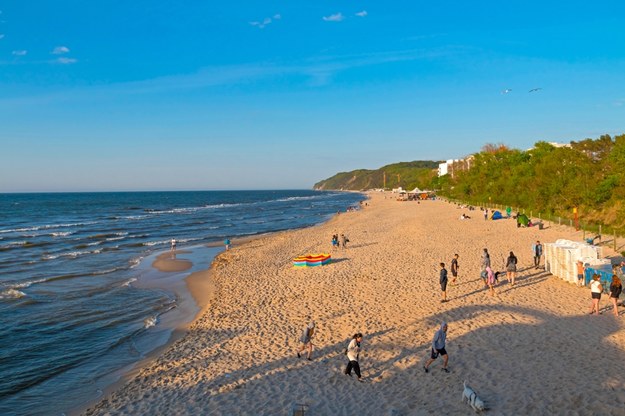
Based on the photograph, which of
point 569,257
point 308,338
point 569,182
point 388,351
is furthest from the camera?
point 569,182

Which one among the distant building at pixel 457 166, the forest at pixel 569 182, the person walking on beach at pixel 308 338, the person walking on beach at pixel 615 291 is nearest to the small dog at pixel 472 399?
the person walking on beach at pixel 308 338

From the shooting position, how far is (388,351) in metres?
11.3

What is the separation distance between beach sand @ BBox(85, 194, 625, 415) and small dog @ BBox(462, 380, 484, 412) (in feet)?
0.55

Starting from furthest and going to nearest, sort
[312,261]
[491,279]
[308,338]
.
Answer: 1. [312,261]
2. [491,279]
3. [308,338]

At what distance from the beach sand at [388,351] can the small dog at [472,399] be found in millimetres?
169

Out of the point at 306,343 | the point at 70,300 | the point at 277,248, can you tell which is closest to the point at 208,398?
→ the point at 306,343

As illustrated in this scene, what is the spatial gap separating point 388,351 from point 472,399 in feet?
10.5

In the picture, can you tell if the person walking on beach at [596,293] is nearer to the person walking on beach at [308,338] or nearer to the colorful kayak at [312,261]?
the person walking on beach at [308,338]

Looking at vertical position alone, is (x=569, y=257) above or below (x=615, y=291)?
above

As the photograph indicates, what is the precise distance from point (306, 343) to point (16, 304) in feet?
47.8

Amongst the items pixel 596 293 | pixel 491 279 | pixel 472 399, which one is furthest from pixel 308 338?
pixel 596 293

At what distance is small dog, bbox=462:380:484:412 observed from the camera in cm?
812

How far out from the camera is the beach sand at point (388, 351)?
890 centimetres

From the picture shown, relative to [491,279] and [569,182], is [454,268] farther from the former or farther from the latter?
[569,182]
